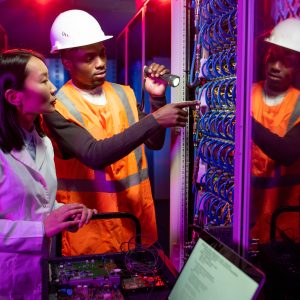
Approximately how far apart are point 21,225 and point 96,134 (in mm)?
966

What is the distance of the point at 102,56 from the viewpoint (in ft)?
8.21

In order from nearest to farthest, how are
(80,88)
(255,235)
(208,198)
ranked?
A: (255,235) → (208,198) → (80,88)

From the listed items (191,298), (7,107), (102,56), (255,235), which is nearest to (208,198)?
(255,235)

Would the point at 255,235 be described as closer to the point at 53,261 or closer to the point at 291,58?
the point at 291,58

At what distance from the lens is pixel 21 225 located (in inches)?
59.7

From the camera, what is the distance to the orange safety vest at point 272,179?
46.6 inches

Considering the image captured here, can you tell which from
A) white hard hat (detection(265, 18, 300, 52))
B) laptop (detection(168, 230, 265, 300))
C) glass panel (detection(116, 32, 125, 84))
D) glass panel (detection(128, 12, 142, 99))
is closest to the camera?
laptop (detection(168, 230, 265, 300))

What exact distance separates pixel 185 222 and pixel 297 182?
1.01 meters

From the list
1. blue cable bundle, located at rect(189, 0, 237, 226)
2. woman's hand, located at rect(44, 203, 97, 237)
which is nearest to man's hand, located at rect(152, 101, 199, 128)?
blue cable bundle, located at rect(189, 0, 237, 226)

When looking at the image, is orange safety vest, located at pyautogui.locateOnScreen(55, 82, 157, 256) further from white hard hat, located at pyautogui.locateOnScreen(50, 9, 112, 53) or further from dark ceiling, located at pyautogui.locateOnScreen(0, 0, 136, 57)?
dark ceiling, located at pyautogui.locateOnScreen(0, 0, 136, 57)

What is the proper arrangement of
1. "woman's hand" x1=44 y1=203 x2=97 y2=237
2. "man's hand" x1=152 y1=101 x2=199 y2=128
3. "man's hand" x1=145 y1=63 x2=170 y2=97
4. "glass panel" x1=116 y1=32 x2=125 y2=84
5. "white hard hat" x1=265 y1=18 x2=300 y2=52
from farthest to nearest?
"glass panel" x1=116 y1=32 x2=125 y2=84 → "man's hand" x1=145 y1=63 x2=170 y2=97 → "man's hand" x1=152 y1=101 x2=199 y2=128 → "woman's hand" x1=44 y1=203 x2=97 y2=237 → "white hard hat" x1=265 y1=18 x2=300 y2=52

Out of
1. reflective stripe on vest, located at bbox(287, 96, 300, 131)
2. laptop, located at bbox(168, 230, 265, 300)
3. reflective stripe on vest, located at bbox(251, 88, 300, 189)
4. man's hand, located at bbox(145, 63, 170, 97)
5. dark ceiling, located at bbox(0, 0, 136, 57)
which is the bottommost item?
laptop, located at bbox(168, 230, 265, 300)

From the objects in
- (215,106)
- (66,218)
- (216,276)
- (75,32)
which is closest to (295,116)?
(216,276)

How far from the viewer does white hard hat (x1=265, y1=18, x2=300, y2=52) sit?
1131mm
